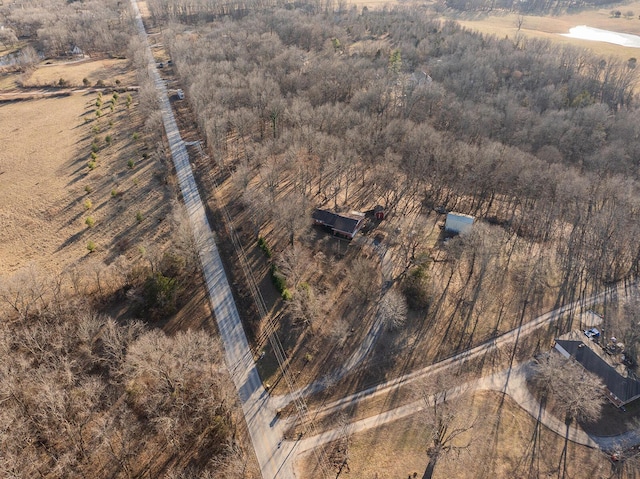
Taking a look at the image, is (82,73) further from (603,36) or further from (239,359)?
(603,36)

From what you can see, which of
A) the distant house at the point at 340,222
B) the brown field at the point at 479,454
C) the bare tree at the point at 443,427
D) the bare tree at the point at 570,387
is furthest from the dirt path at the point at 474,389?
the distant house at the point at 340,222

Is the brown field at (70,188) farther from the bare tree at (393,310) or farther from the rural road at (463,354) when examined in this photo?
the bare tree at (393,310)

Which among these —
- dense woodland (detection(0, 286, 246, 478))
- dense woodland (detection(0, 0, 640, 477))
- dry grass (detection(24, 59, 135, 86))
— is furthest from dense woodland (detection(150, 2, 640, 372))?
dry grass (detection(24, 59, 135, 86))

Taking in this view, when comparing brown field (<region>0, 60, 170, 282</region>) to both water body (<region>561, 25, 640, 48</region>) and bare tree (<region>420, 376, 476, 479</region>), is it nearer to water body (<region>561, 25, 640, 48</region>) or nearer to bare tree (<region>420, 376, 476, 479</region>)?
bare tree (<region>420, 376, 476, 479</region>)

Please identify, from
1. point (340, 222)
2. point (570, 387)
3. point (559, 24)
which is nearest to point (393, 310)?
point (340, 222)

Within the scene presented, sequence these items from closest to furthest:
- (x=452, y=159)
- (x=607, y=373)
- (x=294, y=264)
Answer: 1. (x=607, y=373)
2. (x=294, y=264)
3. (x=452, y=159)

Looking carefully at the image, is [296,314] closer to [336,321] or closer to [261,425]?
[336,321]
